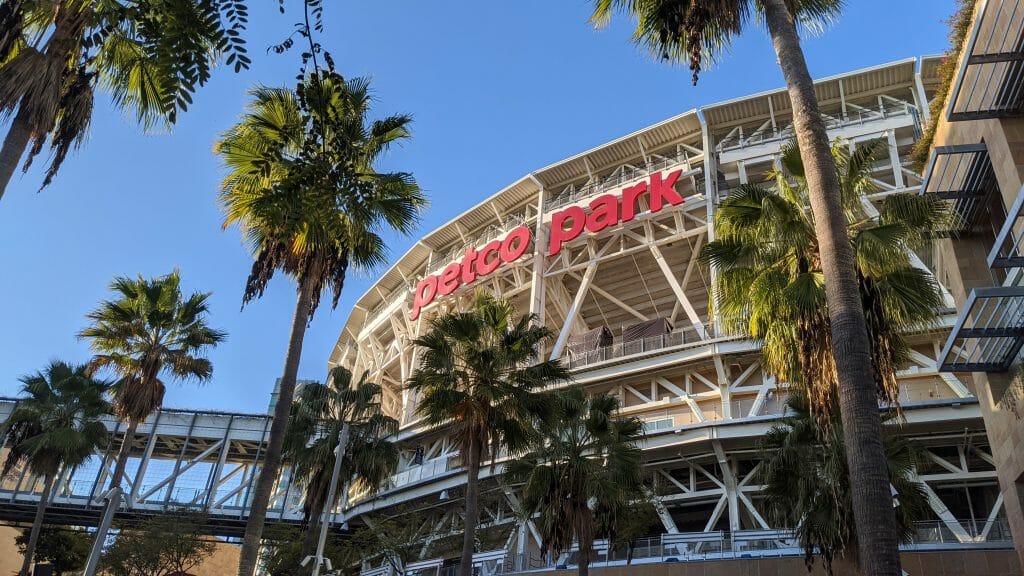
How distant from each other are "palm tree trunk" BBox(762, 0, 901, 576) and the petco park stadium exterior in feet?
50.9

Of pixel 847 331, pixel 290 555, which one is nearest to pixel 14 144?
pixel 847 331

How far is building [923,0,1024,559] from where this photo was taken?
1245 centimetres

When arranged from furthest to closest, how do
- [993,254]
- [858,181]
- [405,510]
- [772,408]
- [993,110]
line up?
[405,510] → [772,408] → [858,181] → [993,110] → [993,254]

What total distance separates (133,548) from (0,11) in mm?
37279

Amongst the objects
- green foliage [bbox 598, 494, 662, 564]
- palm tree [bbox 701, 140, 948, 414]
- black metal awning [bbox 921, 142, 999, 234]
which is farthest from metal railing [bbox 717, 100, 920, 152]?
palm tree [bbox 701, 140, 948, 414]

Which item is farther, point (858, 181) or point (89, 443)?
point (89, 443)

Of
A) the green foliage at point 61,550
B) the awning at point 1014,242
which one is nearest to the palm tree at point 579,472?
the awning at point 1014,242

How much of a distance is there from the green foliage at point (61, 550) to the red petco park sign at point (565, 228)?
91.1 ft

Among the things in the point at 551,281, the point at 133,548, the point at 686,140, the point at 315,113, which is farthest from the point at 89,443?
the point at 315,113

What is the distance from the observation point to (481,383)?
73.7ft

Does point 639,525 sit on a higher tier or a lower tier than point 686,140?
lower

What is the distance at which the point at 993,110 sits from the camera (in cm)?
1341

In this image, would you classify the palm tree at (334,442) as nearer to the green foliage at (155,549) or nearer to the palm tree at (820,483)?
the green foliage at (155,549)

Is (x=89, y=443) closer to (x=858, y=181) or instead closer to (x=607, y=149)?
(x=607, y=149)
